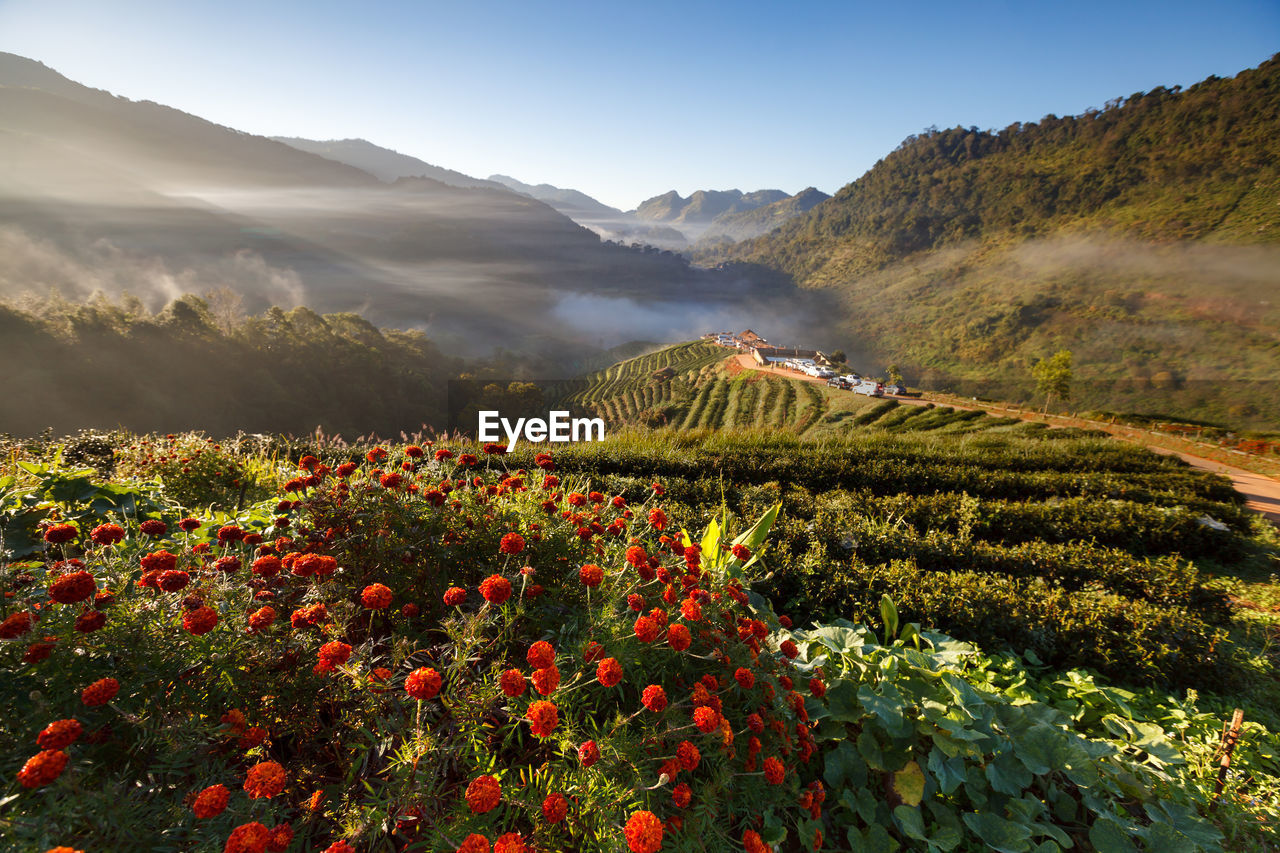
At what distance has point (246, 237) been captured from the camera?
126375 millimetres

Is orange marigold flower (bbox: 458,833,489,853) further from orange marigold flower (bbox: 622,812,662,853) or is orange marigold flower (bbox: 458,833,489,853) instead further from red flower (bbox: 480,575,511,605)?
red flower (bbox: 480,575,511,605)

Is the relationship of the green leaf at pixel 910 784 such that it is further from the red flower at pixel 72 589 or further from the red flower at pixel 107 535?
the red flower at pixel 107 535

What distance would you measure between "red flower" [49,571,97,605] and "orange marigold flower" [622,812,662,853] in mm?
1604

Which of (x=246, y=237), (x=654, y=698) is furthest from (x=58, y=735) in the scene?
(x=246, y=237)

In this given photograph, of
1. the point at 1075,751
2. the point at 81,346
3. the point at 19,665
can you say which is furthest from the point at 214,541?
the point at 81,346

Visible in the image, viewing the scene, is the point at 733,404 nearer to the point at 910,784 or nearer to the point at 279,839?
the point at 910,784

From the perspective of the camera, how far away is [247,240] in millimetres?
126062

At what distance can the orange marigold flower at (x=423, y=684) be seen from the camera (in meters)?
1.29

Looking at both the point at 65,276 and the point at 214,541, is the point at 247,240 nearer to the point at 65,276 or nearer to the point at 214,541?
the point at 65,276

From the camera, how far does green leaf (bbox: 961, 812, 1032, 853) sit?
1.93 m

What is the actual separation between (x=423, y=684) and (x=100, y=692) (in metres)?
0.77

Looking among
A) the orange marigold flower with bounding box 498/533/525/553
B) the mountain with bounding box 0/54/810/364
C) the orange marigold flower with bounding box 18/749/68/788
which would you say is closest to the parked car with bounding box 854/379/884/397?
the orange marigold flower with bounding box 498/533/525/553

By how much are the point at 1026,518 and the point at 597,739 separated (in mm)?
6674

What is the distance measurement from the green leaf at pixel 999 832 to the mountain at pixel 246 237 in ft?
284
